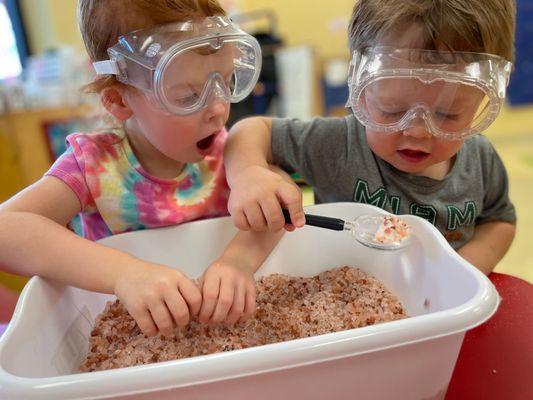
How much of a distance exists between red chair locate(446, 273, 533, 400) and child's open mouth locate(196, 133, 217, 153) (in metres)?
0.45

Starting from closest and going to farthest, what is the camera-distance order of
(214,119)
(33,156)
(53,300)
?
(53,300) → (214,119) → (33,156)

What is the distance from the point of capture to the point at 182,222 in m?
0.76

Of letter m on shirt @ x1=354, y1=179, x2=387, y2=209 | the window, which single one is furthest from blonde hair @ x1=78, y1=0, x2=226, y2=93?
the window

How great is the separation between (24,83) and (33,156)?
47cm

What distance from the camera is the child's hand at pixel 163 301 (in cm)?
48

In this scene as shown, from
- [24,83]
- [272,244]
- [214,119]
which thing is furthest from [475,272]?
[24,83]

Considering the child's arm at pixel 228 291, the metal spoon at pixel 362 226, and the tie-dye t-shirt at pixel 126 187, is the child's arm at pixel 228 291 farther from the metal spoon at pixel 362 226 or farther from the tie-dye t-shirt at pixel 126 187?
the tie-dye t-shirt at pixel 126 187

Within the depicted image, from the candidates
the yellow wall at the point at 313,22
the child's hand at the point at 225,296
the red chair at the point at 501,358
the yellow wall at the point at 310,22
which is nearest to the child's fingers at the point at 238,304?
the child's hand at the point at 225,296

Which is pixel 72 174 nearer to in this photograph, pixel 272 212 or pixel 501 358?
pixel 272 212

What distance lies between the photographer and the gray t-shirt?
2.45ft

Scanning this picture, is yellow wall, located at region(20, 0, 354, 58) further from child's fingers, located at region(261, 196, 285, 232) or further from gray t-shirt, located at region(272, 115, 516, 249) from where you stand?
child's fingers, located at region(261, 196, 285, 232)

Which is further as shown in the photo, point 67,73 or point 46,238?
point 67,73

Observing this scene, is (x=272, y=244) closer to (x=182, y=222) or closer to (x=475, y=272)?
(x=182, y=222)

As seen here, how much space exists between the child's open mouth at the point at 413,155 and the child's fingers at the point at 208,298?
1.11ft
